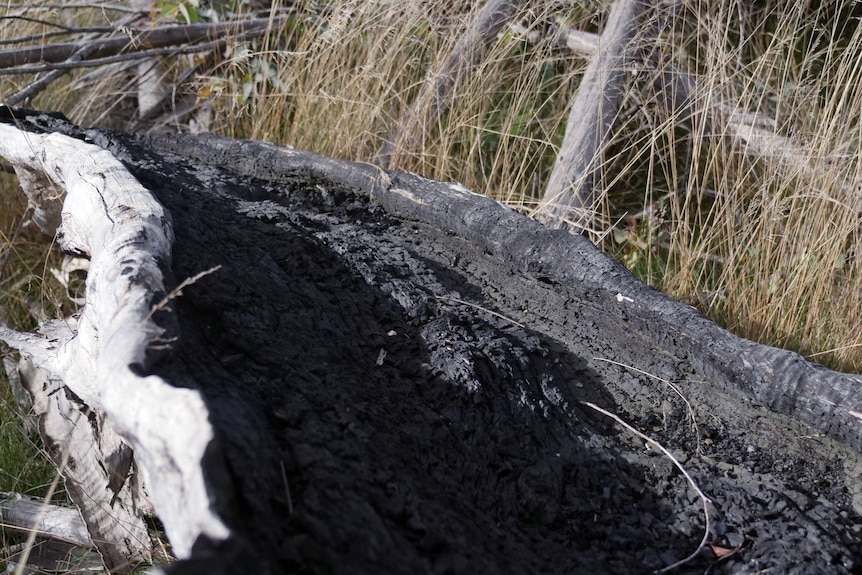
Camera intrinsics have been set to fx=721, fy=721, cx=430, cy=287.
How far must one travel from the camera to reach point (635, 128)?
3135 millimetres

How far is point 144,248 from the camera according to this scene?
1.44 metres

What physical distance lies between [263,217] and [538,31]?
1.62 metres

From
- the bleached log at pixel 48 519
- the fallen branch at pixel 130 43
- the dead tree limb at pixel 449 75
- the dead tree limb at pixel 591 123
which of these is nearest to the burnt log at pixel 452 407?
the bleached log at pixel 48 519

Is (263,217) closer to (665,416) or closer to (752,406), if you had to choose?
(665,416)

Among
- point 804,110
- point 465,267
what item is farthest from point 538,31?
point 465,267

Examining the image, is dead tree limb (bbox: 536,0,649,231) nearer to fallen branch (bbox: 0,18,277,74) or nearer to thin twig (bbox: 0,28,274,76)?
fallen branch (bbox: 0,18,277,74)

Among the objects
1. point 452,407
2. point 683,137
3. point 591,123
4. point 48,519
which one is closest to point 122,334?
point 452,407

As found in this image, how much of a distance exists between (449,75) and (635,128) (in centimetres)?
88

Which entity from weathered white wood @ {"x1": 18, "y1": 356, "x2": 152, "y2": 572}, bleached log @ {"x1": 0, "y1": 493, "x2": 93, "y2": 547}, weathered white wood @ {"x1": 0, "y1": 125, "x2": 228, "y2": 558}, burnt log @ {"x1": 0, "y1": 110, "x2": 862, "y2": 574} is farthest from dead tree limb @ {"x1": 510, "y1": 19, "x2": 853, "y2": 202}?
bleached log @ {"x1": 0, "y1": 493, "x2": 93, "y2": 547}

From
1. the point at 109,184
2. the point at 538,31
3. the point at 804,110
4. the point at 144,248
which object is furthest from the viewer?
the point at 538,31

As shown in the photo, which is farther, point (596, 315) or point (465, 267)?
point (465, 267)

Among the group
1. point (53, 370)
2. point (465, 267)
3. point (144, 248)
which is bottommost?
point (53, 370)

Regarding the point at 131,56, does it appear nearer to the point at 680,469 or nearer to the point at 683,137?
the point at 683,137

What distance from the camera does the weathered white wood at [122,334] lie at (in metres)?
0.99
